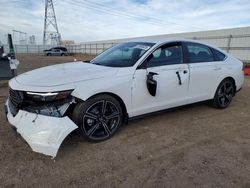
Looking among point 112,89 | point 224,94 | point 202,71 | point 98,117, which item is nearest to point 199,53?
point 202,71

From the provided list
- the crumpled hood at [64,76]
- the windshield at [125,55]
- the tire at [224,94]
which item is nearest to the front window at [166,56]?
the windshield at [125,55]

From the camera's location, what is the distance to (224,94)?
4.65 m

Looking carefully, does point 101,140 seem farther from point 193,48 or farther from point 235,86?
point 235,86

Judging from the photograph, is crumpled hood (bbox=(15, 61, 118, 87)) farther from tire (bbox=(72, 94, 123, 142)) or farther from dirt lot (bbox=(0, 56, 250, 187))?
dirt lot (bbox=(0, 56, 250, 187))

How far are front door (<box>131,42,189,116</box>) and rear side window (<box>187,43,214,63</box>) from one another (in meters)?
0.26

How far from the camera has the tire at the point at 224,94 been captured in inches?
177

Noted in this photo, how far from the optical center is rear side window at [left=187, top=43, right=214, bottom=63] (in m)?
4.01

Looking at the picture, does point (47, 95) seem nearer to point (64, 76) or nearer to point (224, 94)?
point (64, 76)

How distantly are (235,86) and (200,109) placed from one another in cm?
101

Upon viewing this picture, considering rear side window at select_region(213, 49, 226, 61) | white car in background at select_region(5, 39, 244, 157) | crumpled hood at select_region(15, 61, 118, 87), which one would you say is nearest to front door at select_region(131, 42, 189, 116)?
white car in background at select_region(5, 39, 244, 157)

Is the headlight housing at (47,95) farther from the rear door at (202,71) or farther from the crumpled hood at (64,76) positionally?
the rear door at (202,71)

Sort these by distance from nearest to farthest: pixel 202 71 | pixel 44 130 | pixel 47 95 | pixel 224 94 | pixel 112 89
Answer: pixel 44 130 → pixel 47 95 → pixel 112 89 → pixel 202 71 → pixel 224 94

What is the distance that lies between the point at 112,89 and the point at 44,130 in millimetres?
1076

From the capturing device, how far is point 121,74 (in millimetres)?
3123
